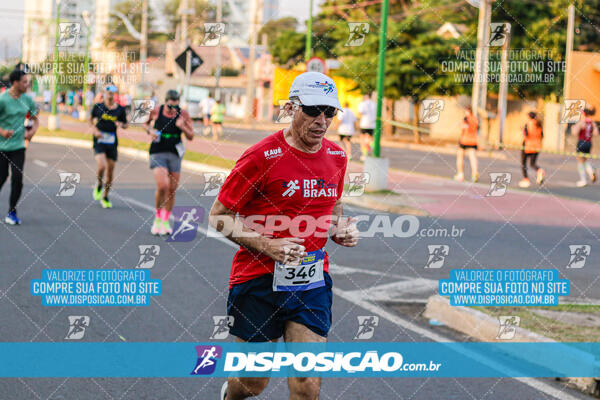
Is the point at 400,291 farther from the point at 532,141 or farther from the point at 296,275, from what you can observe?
the point at 532,141

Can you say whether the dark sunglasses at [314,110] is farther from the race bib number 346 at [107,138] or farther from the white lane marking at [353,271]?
the race bib number 346 at [107,138]

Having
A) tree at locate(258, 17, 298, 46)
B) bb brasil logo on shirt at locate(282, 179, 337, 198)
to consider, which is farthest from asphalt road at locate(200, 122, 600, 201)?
tree at locate(258, 17, 298, 46)

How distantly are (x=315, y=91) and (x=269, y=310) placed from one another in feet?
3.47

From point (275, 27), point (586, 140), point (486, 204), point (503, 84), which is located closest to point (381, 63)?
point (486, 204)

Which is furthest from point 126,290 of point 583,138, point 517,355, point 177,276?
point 583,138

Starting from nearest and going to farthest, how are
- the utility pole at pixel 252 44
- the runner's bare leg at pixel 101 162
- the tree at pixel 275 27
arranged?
the runner's bare leg at pixel 101 162 < the utility pole at pixel 252 44 < the tree at pixel 275 27

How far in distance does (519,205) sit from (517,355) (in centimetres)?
1051

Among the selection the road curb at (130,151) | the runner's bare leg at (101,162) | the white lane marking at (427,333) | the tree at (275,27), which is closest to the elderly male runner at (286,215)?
the white lane marking at (427,333)

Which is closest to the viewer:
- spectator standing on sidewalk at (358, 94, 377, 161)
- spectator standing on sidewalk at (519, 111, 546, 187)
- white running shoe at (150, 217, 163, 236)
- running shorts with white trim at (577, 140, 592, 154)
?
white running shoe at (150, 217, 163, 236)

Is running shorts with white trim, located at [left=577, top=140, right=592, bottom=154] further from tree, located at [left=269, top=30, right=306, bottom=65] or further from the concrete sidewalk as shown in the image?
tree, located at [left=269, top=30, right=306, bottom=65]

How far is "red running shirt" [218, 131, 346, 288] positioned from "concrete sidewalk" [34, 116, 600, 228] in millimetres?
10291

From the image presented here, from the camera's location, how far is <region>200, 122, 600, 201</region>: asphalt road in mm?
19922

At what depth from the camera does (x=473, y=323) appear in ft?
21.9

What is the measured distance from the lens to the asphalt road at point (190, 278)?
17.3ft
